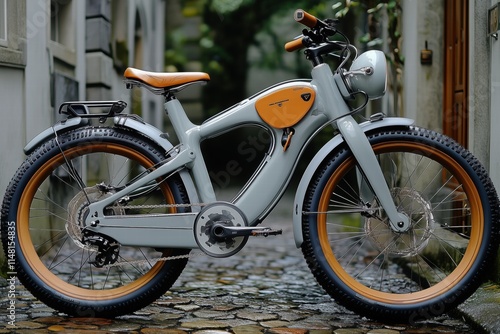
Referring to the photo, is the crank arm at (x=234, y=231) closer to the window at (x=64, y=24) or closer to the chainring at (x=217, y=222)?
the chainring at (x=217, y=222)

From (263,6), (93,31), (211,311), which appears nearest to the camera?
(211,311)

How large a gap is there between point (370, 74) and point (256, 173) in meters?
0.72

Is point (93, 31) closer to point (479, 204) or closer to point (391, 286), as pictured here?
point (391, 286)

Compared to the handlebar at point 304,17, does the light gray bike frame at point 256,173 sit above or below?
below

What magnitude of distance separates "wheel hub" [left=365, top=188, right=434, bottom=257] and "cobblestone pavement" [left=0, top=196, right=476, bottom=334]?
1.20ft

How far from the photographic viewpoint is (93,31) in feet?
26.7

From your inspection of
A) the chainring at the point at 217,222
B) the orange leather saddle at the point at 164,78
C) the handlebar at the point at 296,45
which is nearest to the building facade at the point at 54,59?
the orange leather saddle at the point at 164,78

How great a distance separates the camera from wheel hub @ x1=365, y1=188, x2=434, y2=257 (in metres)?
3.74

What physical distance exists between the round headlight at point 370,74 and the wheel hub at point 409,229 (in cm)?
50

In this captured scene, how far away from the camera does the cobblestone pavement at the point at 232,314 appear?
11.8 feet

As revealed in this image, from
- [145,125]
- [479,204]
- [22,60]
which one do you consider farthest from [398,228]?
[22,60]

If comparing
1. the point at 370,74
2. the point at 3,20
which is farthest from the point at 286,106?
the point at 3,20

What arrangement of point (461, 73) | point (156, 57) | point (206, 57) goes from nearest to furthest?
1. point (461, 73)
2. point (156, 57)
3. point (206, 57)

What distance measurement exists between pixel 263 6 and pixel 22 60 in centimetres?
1029
